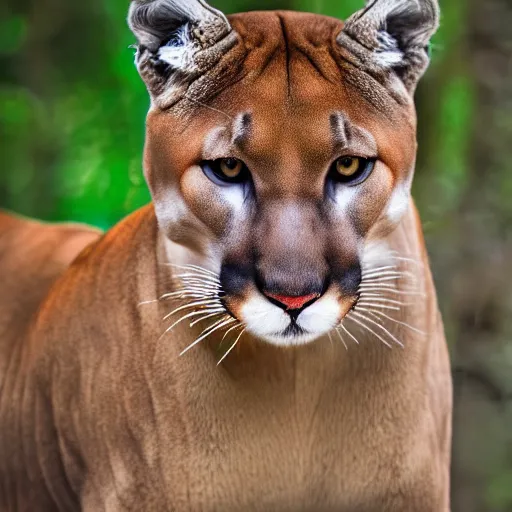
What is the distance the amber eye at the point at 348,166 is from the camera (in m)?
1.47

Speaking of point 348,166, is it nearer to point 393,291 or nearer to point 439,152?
point 393,291

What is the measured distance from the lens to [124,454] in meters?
1.75

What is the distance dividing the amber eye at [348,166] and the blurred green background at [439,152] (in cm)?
77

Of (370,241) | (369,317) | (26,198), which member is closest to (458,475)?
(369,317)

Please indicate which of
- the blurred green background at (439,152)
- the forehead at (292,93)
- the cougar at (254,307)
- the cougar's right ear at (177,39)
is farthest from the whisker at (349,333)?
the blurred green background at (439,152)

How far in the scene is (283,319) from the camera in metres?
1.46

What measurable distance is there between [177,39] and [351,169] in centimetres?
34

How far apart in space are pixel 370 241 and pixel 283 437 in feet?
1.31

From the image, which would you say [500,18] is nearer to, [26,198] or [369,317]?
[369,317]

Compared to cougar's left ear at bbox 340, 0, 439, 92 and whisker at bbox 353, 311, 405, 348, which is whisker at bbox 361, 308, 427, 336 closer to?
whisker at bbox 353, 311, 405, 348

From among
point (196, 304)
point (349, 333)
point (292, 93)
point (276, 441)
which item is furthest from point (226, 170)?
point (276, 441)

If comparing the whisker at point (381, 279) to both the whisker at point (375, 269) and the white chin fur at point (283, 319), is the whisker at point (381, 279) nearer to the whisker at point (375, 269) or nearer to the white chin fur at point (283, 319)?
the whisker at point (375, 269)

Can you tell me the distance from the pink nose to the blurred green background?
875mm

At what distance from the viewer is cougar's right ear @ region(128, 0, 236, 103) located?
58.9 inches
